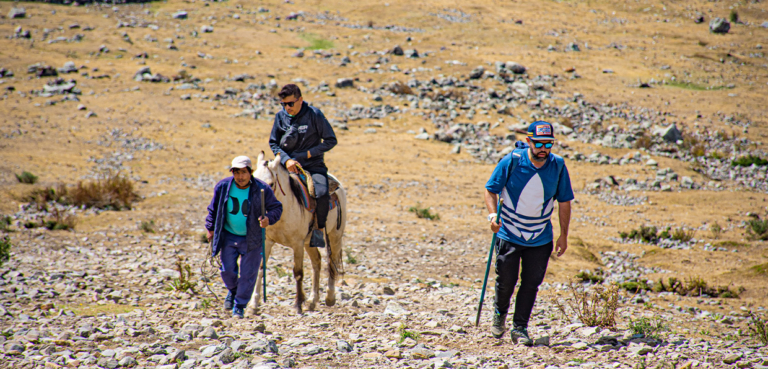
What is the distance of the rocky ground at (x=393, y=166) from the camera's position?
5730 mm

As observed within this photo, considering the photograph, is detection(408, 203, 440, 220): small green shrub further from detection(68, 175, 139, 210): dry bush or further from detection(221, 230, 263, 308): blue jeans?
detection(221, 230, 263, 308): blue jeans

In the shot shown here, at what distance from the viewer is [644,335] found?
18.7 ft

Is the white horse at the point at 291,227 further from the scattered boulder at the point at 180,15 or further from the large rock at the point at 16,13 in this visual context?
the large rock at the point at 16,13

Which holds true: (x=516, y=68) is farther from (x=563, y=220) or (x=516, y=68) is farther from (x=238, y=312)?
(x=238, y=312)

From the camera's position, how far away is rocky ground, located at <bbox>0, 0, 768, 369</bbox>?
573 centimetres

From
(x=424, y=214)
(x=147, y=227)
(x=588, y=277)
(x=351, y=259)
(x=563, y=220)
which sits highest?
(x=563, y=220)

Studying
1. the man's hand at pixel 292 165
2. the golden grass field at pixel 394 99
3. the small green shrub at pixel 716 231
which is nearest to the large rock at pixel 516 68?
the golden grass field at pixel 394 99

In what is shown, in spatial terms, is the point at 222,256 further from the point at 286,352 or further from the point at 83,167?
the point at 83,167

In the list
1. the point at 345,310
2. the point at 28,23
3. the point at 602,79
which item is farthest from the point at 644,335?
the point at 28,23

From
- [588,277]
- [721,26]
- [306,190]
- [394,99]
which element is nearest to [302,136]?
[306,190]

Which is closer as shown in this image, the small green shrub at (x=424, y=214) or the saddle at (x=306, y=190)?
the saddle at (x=306, y=190)

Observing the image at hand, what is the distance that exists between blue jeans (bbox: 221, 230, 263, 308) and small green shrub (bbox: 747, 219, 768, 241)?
12.2 metres

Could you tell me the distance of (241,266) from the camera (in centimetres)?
625

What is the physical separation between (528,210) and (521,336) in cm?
137
